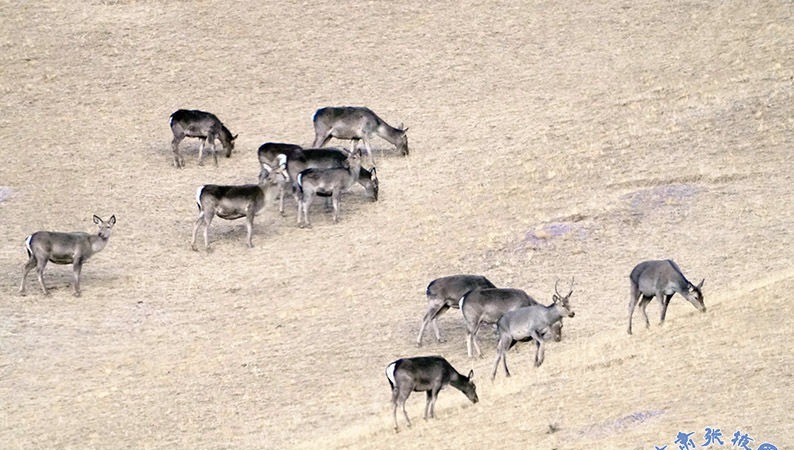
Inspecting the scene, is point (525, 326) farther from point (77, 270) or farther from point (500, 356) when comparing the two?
point (77, 270)

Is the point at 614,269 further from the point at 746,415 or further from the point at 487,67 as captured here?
the point at 487,67

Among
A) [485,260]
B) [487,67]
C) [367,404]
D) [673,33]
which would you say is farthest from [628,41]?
[367,404]

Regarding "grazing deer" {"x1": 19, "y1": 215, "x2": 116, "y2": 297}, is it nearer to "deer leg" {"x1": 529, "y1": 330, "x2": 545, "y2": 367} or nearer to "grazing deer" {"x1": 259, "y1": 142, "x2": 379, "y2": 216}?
"grazing deer" {"x1": 259, "y1": 142, "x2": 379, "y2": 216}

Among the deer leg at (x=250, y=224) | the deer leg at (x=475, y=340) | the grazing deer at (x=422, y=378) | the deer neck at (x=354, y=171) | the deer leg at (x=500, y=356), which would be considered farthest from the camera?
the deer neck at (x=354, y=171)

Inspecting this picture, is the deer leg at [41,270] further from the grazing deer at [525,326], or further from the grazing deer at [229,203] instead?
the grazing deer at [525,326]

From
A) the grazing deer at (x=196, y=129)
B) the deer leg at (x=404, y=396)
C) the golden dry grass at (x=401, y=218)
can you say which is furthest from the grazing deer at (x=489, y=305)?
the grazing deer at (x=196, y=129)

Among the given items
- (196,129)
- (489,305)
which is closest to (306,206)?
(196,129)
